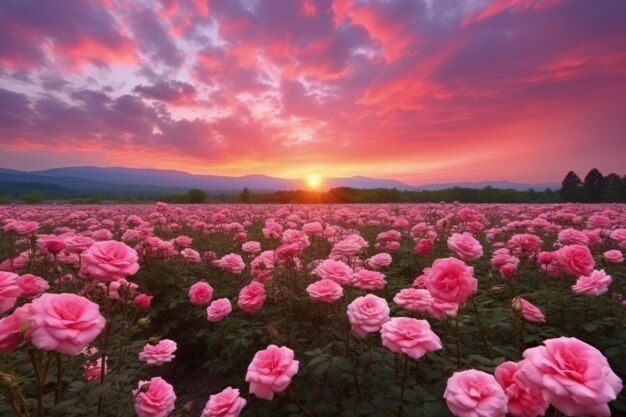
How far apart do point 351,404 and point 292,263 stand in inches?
74.0

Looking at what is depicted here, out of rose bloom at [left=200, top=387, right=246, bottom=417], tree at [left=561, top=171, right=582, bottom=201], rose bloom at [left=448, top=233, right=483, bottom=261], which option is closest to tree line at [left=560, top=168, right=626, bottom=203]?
tree at [left=561, top=171, right=582, bottom=201]

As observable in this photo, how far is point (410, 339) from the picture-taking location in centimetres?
175

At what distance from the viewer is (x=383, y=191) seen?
36594mm

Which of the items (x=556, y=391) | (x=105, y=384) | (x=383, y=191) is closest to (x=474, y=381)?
(x=556, y=391)

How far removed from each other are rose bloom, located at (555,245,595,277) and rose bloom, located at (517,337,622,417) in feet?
6.33

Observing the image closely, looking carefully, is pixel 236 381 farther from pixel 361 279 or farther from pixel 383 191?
pixel 383 191

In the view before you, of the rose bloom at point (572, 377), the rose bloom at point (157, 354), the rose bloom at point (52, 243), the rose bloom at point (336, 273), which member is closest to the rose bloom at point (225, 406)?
the rose bloom at point (157, 354)

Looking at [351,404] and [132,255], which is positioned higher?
[132,255]

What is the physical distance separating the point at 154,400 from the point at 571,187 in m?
42.6

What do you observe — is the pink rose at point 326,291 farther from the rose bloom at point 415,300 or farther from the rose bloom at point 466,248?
the rose bloom at point 466,248

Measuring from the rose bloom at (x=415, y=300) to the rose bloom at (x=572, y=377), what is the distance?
0.88m

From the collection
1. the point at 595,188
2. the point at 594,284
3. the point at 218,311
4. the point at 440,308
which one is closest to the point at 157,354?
the point at 218,311

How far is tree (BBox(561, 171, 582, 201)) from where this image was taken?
33312mm

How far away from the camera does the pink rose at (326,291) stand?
2.45m
